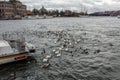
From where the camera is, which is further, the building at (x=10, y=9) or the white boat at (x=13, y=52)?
the building at (x=10, y=9)

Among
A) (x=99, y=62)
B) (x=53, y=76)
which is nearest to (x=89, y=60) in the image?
(x=99, y=62)

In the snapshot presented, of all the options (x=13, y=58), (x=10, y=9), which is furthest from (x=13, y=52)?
(x=10, y=9)

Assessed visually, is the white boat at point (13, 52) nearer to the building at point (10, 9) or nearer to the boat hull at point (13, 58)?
the boat hull at point (13, 58)

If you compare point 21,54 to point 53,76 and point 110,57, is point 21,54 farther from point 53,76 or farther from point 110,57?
point 110,57

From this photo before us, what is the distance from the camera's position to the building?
157 metres

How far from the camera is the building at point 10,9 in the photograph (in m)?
157

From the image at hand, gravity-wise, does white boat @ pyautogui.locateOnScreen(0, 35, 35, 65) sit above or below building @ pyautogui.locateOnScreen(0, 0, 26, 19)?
below

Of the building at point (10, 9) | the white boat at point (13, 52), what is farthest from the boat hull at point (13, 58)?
the building at point (10, 9)

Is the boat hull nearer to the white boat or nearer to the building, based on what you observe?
the white boat

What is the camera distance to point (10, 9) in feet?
549

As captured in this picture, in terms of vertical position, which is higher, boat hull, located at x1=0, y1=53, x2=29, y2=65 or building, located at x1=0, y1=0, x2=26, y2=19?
building, located at x1=0, y1=0, x2=26, y2=19

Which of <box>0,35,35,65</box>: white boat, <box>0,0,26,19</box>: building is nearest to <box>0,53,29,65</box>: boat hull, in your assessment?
<box>0,35,35,65</box>: white boat

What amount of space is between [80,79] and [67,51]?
7804 millimetres

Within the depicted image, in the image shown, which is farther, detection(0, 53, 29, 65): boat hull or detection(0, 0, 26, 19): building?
detection(0, 0, 26, 19): building
